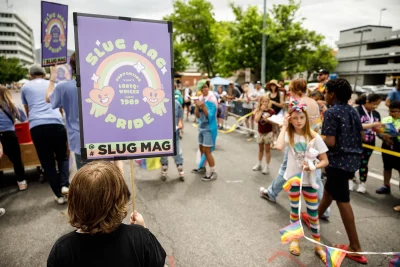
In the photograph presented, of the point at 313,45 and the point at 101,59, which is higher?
the point at 313,45

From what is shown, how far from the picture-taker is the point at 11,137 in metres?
4.45

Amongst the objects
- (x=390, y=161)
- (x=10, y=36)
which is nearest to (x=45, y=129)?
(x=390, y=161)

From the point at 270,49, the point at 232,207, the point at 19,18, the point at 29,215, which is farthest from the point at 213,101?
the point at 19,18

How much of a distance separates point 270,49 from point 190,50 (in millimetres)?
11625

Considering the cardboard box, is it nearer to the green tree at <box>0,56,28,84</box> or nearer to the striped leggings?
the striped leggings

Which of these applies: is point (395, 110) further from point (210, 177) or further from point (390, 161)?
point (210, 177)

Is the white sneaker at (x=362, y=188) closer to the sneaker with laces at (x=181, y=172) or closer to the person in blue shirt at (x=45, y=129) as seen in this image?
the sneaker with laces at (x=181, y=172)

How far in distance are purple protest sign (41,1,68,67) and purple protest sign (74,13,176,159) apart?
5.43ft

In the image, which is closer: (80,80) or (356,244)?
(80,80)

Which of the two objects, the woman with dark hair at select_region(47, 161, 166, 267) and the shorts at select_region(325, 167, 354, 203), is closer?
the woman with dark hair at select_region(47, 161, 166, 267)

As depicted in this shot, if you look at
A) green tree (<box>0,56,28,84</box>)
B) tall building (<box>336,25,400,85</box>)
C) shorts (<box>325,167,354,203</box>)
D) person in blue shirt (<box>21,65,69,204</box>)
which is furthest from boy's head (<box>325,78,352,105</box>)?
green tree (<box>0,56,28,84</box>)

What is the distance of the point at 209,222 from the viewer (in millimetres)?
3574

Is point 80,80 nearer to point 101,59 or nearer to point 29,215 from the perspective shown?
point 101,59

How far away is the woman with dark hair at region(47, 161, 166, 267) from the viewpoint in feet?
3.95
